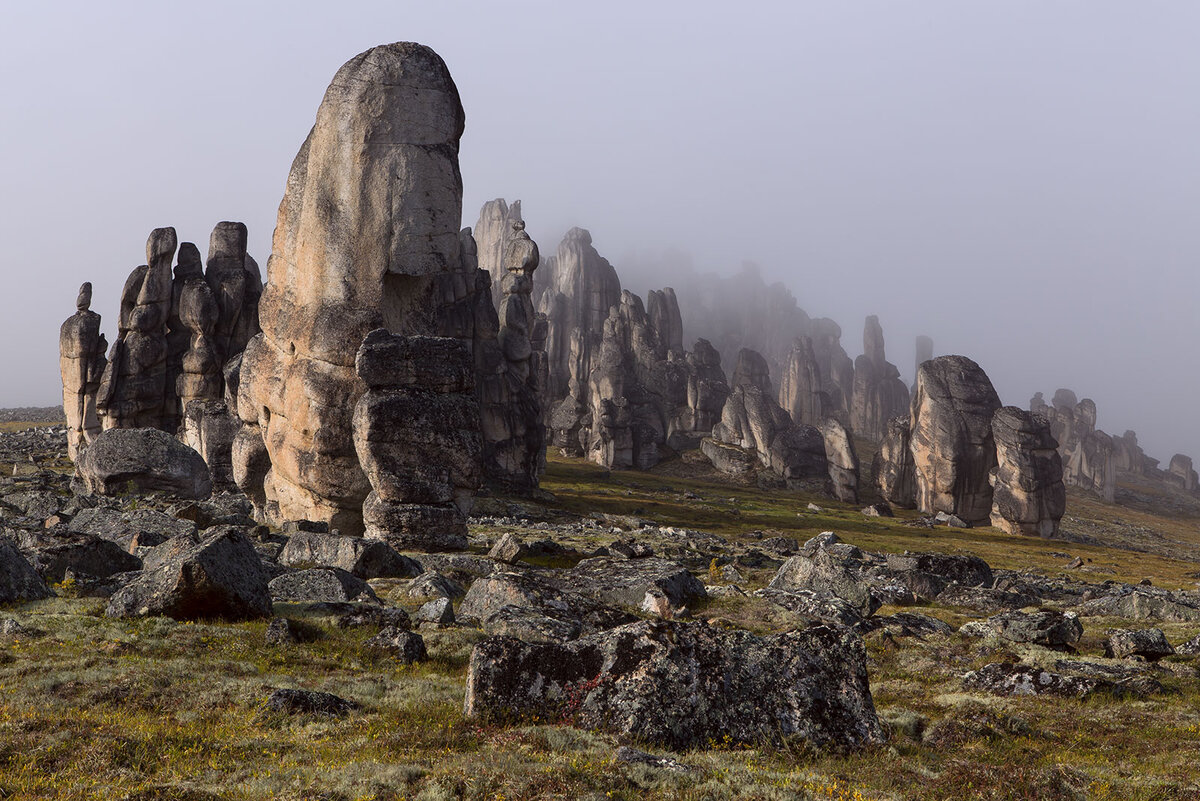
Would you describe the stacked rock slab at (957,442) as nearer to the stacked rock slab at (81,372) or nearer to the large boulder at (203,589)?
the large boulder at (203,589)

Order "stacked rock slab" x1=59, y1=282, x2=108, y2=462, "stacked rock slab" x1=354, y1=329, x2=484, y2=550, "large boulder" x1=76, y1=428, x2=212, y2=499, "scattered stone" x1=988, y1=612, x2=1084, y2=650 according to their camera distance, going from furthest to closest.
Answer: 1. "stacked rock slab" x1=59, y1=282, x2=108, y2=462
2. "large boulder" x1=76, y1=428, x2=212, y2=499
3. "stacked rock slab" x1=354, y1=329, x2=484, y2=550
4. "scattered stone" x1=988, y1=612, x2=1084, y2=650

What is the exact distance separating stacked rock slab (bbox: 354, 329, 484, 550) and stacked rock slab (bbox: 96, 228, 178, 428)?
4754cm

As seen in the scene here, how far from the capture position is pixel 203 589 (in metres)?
17.8

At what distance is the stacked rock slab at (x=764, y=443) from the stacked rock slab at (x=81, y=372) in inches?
3088

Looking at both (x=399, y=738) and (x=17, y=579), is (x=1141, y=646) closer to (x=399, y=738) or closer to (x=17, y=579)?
(x=399, y=738)

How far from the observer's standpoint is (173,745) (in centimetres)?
1062

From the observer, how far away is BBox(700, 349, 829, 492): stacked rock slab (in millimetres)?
112000

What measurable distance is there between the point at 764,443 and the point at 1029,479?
4119 cm

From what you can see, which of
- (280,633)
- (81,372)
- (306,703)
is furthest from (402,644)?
(81,372)

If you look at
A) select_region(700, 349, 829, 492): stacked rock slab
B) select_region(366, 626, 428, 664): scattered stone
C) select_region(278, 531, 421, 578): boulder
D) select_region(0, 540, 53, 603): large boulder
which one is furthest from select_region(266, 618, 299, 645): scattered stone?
select_region(700, 349, 829, 492): stacked rock slab

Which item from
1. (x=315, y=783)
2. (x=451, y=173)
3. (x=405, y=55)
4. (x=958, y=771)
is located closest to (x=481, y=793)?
(x=315, y=783)

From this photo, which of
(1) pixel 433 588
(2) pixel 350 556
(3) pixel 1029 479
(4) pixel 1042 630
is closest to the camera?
(4) pixel 1042 630

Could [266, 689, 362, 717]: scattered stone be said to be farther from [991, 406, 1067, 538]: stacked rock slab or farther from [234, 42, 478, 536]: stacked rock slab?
[991, 406, 1067, 538]: stacked rock slab

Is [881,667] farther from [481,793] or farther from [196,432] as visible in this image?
[196,432]
